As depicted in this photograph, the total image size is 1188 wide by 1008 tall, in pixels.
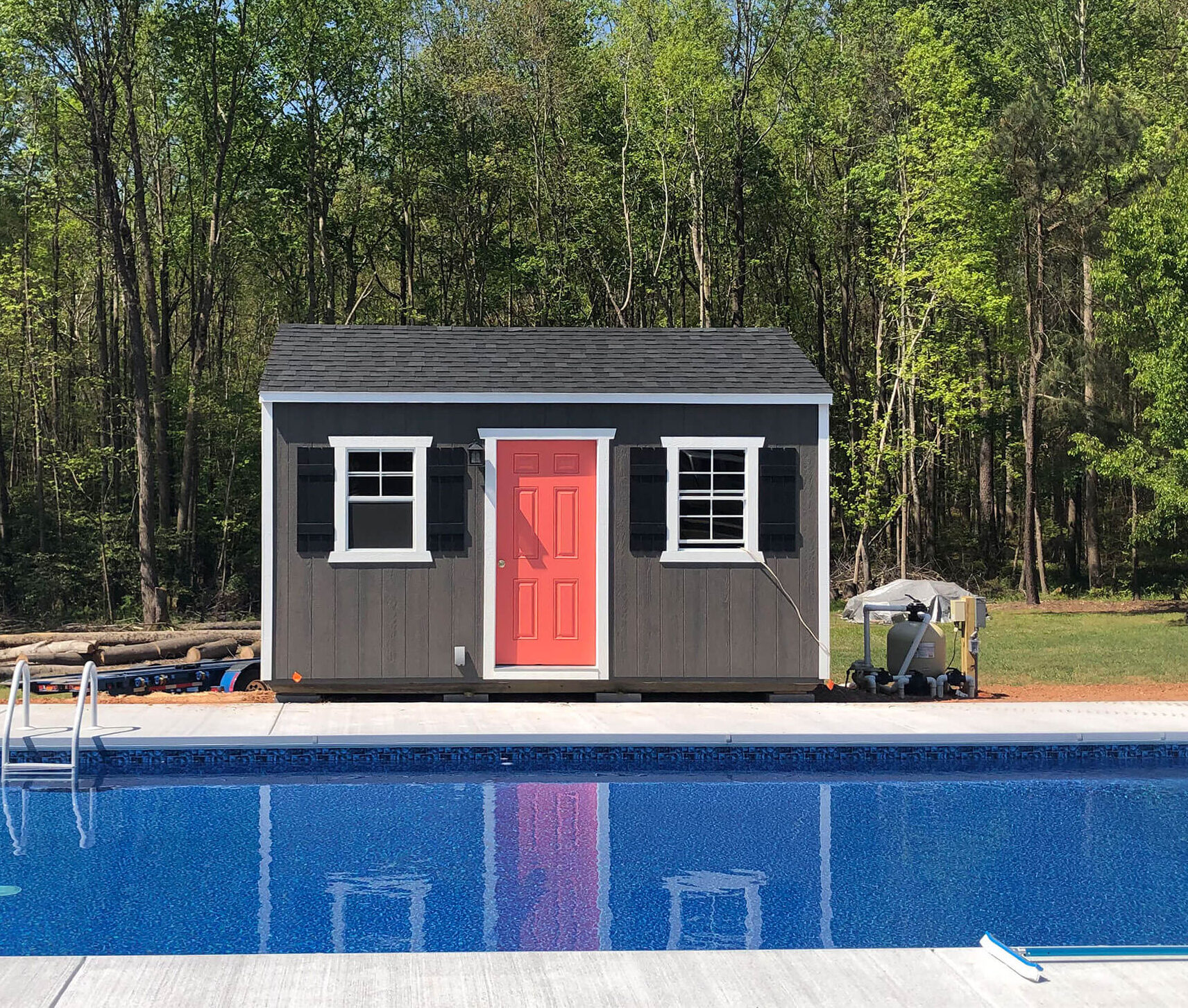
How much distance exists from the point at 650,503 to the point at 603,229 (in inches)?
708

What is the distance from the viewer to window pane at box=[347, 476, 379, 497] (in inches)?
425

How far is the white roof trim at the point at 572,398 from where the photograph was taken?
420 inches

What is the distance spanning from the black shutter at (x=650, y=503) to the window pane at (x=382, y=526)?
6.18 feet

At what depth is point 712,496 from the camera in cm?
1091

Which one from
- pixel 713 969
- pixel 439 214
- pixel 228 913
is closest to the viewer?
pixel 713 969

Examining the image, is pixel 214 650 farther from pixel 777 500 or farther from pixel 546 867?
pixel 546 867

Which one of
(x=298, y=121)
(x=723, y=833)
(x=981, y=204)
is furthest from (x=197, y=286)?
(x=723, y=833)

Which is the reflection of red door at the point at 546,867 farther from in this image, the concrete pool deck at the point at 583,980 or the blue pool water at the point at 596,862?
the concrete pool deck at the point at 583,980

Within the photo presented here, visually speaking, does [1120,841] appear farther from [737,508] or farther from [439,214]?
[439,214]

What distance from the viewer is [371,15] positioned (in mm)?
25250

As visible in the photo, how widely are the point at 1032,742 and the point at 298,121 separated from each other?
2050 centimetres

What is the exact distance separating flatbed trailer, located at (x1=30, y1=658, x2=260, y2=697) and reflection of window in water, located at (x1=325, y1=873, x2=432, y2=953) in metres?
6.07

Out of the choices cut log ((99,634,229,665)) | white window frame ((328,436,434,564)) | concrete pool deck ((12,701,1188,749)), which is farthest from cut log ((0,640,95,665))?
white window frame ((328,436,434,564))

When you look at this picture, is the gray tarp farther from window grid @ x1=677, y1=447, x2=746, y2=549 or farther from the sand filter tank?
window grid @ x1=677, y1=447, x2=746, y2=549
